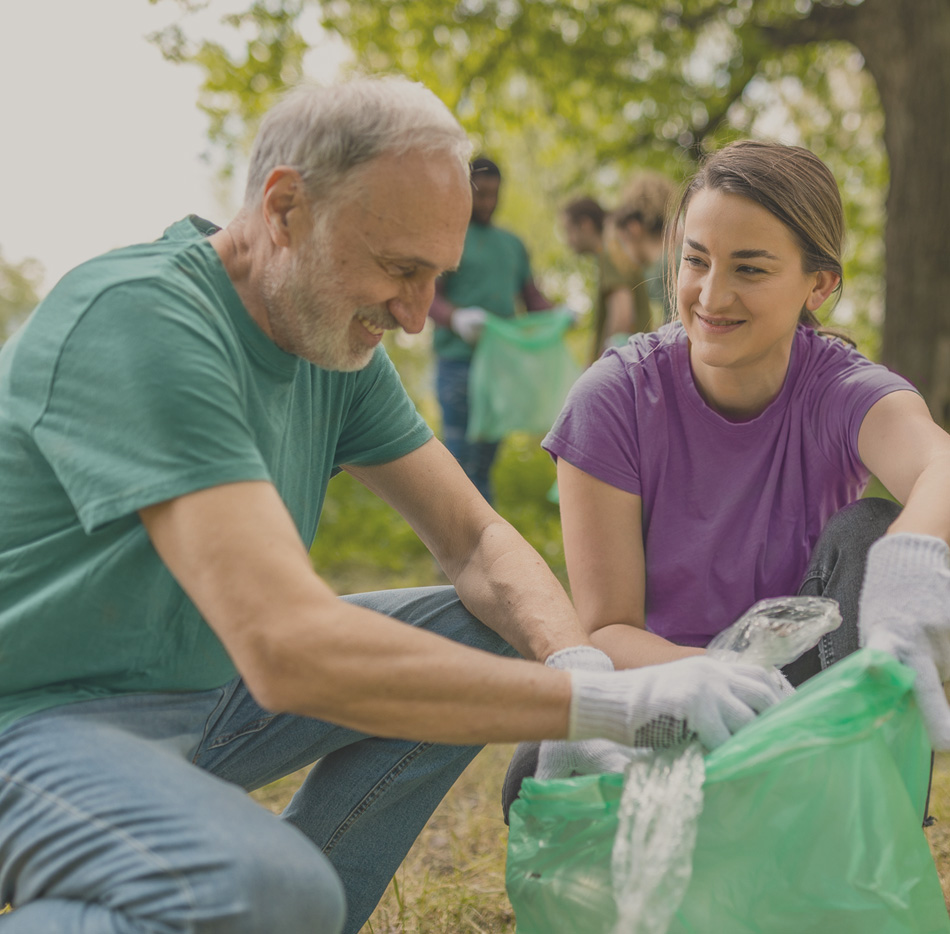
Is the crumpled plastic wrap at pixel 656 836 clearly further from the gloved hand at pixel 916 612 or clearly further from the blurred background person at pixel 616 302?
the blurred background person at pixel 616 302

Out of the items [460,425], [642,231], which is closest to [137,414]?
[642,231]

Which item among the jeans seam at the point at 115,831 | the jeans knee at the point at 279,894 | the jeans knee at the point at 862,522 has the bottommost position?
the jeans knee at the point at 279,894

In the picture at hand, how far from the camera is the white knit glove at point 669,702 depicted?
122 centimetres

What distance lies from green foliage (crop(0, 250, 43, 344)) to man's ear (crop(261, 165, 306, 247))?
789 cm

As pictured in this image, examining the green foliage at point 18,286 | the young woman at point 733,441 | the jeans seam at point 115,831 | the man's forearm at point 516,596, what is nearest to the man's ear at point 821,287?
the young woman at point 733,441

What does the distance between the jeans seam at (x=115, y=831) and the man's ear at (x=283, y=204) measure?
2.43 feet

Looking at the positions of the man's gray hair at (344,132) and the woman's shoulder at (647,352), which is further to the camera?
the woman's shoulder at (647,352)

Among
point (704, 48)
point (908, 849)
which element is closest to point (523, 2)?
point (704, 48)

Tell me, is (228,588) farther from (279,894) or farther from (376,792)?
(376,792)

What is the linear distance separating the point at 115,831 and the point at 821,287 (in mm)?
1507

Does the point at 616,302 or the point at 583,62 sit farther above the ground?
the point at 583,62

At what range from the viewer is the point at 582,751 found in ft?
4.84

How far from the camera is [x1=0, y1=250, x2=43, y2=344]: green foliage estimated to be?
870 cm

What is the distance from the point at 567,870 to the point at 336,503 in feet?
15.1
